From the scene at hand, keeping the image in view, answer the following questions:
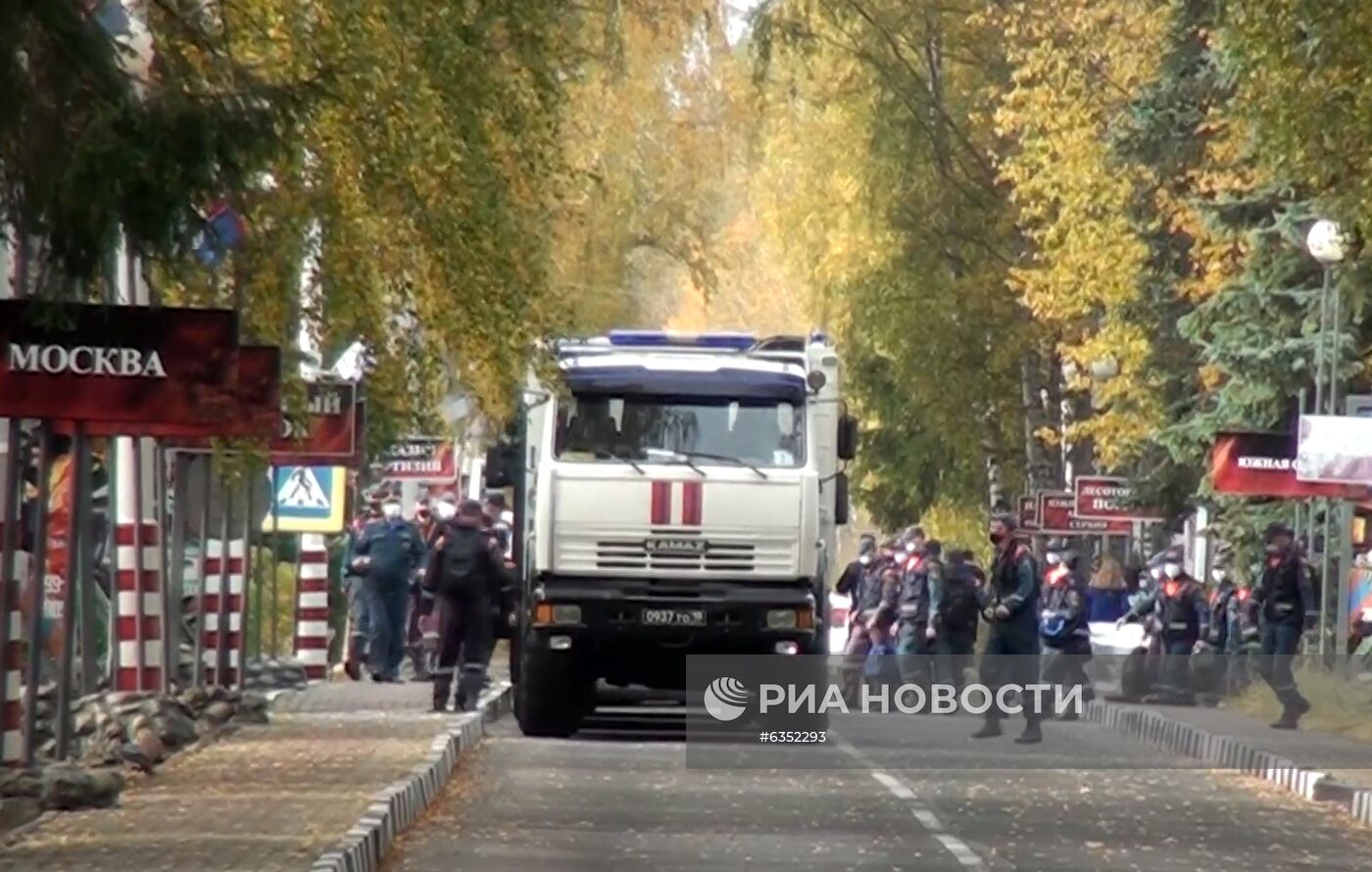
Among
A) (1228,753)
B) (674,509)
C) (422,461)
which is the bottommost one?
(1228,753)

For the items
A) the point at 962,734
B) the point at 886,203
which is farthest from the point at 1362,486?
the point at 886,203

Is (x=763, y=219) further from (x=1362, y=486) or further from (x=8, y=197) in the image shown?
(x=8, y=197)

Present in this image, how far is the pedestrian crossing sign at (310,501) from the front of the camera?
3569 centimetres

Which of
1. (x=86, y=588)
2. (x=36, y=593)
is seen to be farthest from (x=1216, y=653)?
(x=36, y=593)

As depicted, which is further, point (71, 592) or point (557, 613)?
point (557, 613)

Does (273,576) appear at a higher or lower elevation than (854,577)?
lower

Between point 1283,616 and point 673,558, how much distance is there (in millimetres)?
6436

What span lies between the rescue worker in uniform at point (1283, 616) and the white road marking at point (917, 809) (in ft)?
13.0

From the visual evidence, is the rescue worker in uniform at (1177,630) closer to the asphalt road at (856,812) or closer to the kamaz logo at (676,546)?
the asphalt road at (856,812)

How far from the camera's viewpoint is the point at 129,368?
1847 centimetres

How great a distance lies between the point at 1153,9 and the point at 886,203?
16823 mm

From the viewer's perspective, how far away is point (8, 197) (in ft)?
45.7

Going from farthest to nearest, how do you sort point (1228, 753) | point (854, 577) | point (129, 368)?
point (854, 577)
point (1228, 753)
point (129, 368)

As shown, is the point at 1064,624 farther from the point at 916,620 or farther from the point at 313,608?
the point at 313,608
